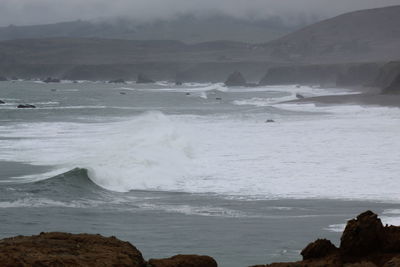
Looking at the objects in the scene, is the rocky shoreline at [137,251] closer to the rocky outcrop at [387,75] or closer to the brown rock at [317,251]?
the brown rock at [317,251]

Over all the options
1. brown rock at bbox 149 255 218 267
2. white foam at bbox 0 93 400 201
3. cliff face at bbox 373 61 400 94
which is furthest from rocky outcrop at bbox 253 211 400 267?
cliff face at bbox 373 61 400 94

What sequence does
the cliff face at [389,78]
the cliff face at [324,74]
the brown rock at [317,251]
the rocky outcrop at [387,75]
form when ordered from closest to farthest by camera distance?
the brown rock at [317,251] < the cliff face at [389,78] < the rocky outcrop at [387,75] < the cliff face at [324,74]

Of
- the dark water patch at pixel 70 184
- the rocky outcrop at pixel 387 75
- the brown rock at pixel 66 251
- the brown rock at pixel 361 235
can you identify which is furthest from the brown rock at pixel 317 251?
the rocky outcrop at pixel 387 75

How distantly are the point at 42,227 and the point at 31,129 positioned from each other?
25.5 meters

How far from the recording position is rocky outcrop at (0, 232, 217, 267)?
21.7ft

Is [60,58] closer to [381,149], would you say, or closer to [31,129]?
[31,129]

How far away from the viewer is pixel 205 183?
21672 mm

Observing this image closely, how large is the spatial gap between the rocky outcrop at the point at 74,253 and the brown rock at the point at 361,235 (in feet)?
4.29

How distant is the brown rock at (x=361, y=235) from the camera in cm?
780

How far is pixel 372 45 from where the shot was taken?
169375 millimetres

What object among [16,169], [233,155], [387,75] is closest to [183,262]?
[16,169]

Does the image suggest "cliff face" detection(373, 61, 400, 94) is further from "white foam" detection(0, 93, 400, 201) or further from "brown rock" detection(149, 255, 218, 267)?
"brown rock" detection(149, 255, 218, 267)

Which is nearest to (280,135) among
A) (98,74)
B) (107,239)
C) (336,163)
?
(336,163)

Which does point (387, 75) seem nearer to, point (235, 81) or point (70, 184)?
point (235, 81)
